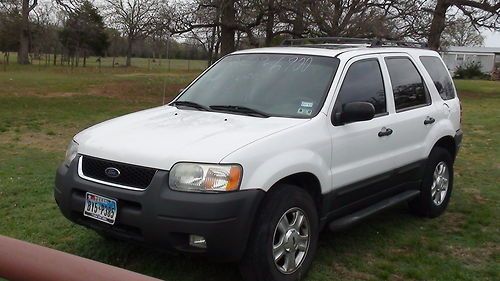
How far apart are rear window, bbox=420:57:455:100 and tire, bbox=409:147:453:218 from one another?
24.8 inches

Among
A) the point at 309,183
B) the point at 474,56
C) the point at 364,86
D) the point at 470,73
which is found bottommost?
the point at 309,183

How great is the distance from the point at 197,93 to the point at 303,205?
5.43 ft

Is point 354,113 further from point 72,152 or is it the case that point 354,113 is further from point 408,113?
point 72,152

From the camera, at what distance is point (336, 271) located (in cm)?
432

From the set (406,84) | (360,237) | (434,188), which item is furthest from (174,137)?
(434,188)

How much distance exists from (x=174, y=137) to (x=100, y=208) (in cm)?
68

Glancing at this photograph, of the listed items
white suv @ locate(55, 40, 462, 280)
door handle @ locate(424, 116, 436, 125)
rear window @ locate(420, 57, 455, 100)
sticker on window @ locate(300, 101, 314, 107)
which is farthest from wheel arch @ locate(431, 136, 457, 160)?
sticker on window @ locate(300, 101, 314, 107)

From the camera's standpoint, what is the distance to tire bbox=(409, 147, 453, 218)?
18.5 ft

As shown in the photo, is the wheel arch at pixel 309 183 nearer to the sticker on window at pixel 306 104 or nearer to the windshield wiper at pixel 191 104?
the sticker on window at pixel 306 104

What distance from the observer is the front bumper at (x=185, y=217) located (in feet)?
11.2

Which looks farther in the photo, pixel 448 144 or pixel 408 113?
pixel 448 144

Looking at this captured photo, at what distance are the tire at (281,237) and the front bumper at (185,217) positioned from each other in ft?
0.42

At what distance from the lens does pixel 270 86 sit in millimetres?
4664

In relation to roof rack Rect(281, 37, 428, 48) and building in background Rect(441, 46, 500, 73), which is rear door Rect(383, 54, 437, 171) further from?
building in background Rect(441, 46, 500, 73)
